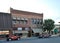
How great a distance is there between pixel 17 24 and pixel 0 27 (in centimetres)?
705

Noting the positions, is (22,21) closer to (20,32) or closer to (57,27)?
(20,32)

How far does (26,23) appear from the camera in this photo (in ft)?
206

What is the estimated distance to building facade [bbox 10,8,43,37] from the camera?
59303 millimetres

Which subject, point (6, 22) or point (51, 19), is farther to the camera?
point (51, 19)

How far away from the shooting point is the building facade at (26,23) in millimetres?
59303

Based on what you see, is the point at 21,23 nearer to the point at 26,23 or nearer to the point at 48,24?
the point at 26,23

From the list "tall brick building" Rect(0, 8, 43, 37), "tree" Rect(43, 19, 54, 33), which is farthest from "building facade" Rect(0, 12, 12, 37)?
"tree" Rect(43, 19, 54, 33)

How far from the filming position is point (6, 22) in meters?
55.7

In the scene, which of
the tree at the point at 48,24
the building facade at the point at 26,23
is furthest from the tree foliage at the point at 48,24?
the building facade at the point at 26,23

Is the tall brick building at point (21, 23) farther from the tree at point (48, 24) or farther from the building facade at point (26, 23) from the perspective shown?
the tree at point (48, 24)

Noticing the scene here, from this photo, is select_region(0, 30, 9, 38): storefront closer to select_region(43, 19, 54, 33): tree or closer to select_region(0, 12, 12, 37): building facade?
select_region(0, 12, 12, 37): building facade

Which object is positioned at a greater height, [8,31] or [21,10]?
[21,10]

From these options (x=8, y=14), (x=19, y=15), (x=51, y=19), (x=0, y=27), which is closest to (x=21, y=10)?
(x=19, y=15)

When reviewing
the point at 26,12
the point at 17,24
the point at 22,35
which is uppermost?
the point at 26,12
